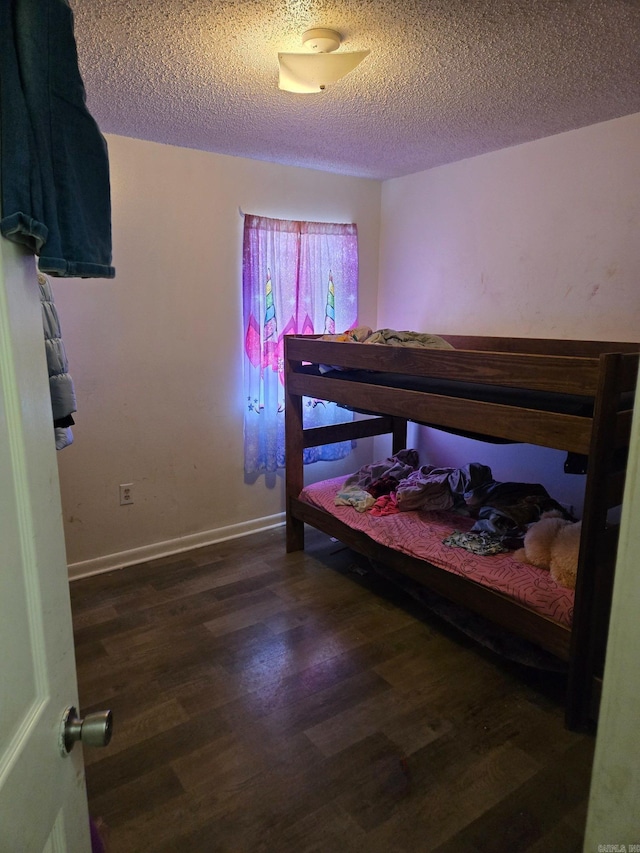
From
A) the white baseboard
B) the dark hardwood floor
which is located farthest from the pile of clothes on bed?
the white baseboard

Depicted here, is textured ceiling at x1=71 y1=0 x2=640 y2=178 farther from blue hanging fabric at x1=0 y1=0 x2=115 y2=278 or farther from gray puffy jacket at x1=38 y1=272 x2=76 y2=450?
blue hanging fabric at x1=0 y1=0 x2=115 y2=278

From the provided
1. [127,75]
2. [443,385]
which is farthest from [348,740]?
[127,75]

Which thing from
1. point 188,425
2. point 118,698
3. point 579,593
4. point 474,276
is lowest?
point 118,698

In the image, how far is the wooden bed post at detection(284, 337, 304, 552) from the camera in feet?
9.67

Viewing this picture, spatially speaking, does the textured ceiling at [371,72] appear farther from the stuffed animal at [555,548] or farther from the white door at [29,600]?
the stuffed animal at [555,548]

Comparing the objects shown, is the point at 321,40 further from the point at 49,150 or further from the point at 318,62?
the point at 49,150

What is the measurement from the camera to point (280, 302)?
3.16 m

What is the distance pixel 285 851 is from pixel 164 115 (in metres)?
2.65

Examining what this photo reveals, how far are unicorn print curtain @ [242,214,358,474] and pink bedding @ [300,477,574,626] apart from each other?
51cm

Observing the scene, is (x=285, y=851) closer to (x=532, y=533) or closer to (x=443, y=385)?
(x=532, y=533)

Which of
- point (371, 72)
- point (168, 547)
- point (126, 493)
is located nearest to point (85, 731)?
point (371, 72)

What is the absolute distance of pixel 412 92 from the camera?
201 cm

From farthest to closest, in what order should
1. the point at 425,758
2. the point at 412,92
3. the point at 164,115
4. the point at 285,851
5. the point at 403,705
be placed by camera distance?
the point at 164,115 < the point at 412,92 < the point at 403,705 < the point at 425,758 < the point at 285,851

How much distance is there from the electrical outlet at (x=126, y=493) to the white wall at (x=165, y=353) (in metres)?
0.03
